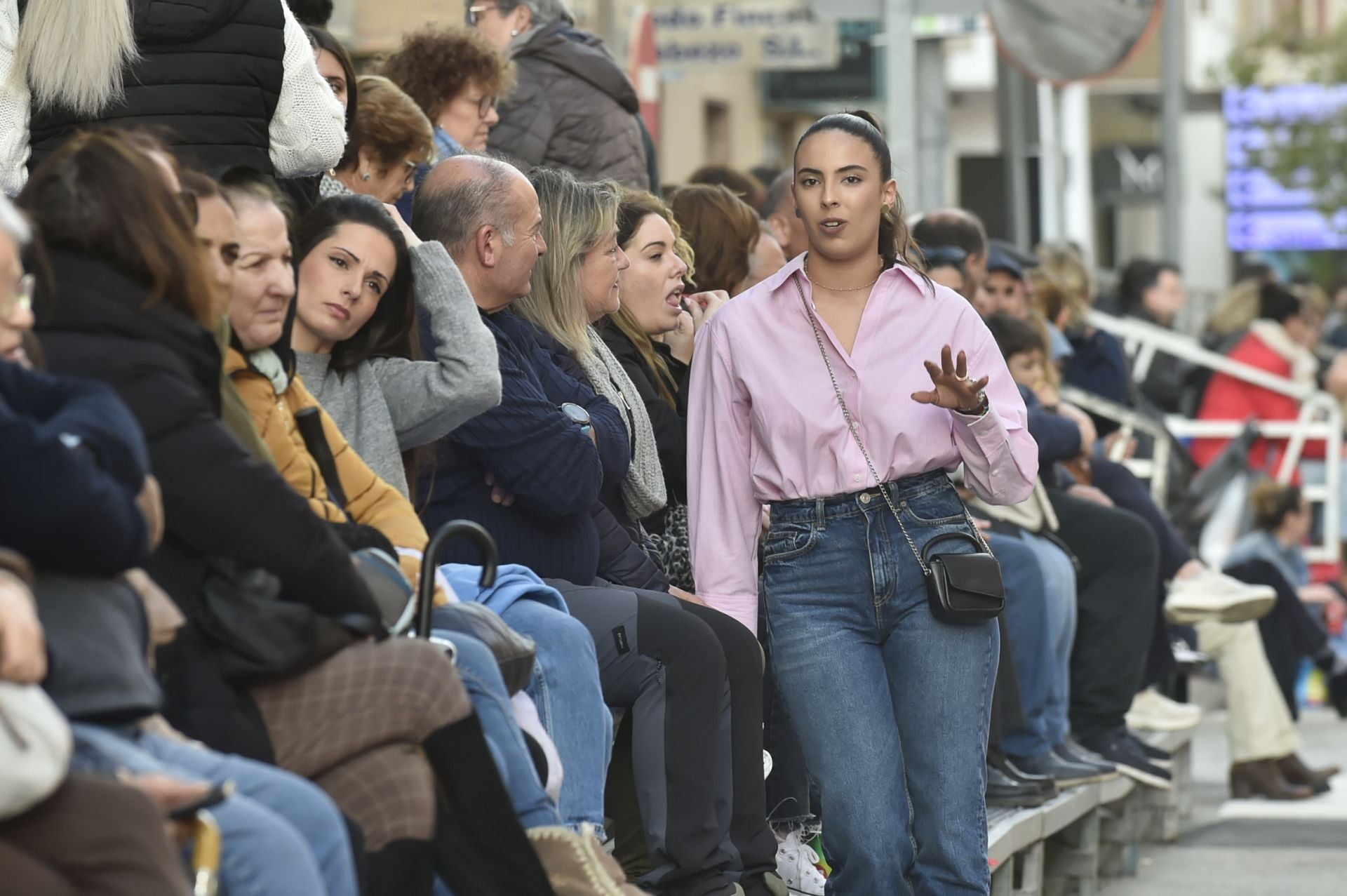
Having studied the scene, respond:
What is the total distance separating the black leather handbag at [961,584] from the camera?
5.09m

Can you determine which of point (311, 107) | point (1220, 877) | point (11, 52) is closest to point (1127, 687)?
point (1220, 877)

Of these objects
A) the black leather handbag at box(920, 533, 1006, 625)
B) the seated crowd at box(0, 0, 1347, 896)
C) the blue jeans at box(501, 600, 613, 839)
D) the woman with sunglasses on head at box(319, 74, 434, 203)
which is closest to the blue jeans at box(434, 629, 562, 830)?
the seated crowd at box(0, 0, 1347, 896)

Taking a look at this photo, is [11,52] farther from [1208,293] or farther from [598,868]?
[1208,293]

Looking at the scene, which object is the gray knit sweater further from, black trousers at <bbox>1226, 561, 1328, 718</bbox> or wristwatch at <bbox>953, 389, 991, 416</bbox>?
black trousers at <bbox>1226, 561, 1328, 718</bbox>

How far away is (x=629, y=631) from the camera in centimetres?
547

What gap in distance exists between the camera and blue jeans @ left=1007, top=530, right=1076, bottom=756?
8.29 metres

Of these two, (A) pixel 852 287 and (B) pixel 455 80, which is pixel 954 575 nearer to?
(A) pixel 852 287

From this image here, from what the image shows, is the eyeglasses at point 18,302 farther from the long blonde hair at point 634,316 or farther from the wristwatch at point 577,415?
the long blonde hair at point 634,316

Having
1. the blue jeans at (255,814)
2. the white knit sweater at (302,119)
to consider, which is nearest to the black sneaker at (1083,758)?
the white knit sweater at (302,119)

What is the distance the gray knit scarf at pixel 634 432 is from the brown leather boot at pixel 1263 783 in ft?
19.1

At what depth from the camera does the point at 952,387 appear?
499cm

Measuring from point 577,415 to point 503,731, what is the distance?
1.51 meters

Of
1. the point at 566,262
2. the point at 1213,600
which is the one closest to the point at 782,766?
the point at 566,262

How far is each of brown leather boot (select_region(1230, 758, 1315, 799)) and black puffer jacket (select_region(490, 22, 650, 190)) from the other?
491 centimetres
